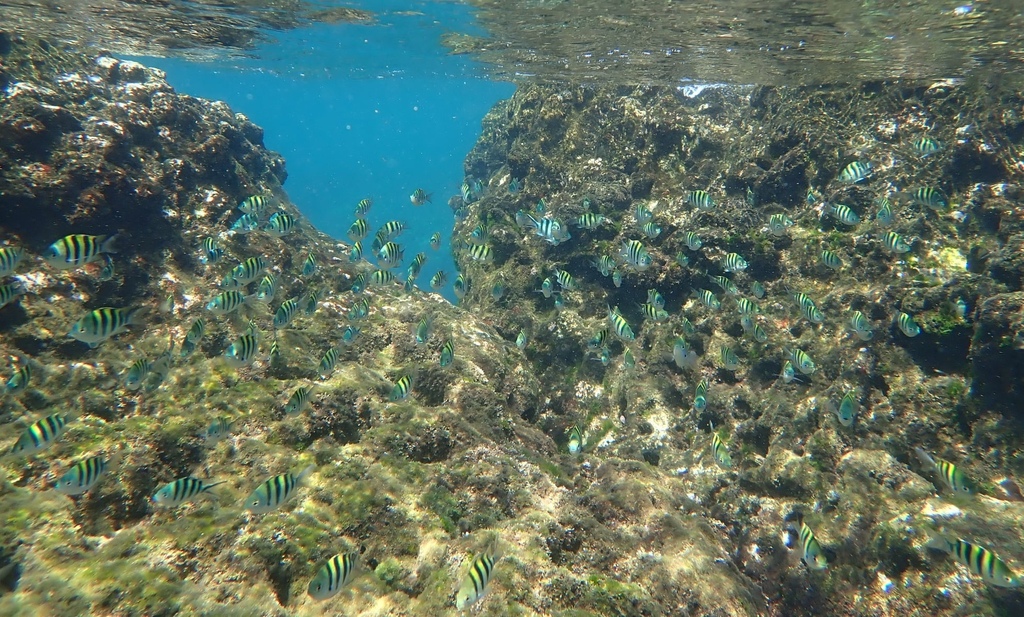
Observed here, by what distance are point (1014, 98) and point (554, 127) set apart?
35.7 ft

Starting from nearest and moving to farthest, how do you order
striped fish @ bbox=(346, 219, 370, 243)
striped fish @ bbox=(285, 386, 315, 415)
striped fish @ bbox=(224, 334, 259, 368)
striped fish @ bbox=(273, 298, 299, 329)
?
striped fish @ bbox=(224, 334, 259, 368), striped fish @ bbox=(285, 386, 315, 415), striped fish @ bbox=(273, 298, 299, 329), striped fish @ bbox=(346, 219, 370, 243)

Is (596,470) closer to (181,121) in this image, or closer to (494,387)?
(494,387)

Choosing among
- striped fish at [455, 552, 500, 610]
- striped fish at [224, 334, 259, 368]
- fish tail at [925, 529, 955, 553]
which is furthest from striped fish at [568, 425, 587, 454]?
striped fish at [224, 334, 259, 368]

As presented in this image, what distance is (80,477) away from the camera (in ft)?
11.4

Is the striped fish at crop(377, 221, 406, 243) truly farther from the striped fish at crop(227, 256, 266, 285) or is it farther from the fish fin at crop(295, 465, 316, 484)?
the fish fin at crop(295, 465, 316, 484)

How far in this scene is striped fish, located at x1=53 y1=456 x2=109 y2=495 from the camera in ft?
11.4

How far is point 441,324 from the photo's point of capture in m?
8.62

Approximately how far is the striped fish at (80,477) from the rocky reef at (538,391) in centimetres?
59

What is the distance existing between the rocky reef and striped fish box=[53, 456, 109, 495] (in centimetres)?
59

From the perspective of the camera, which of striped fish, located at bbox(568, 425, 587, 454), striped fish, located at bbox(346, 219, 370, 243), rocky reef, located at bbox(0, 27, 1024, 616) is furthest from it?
striped fish, located at bbox(346, 219, 370, 243)

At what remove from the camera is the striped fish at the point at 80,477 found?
11.4 ft

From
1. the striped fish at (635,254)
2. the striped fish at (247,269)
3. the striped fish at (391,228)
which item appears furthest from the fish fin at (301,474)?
the striped fish at (635,254)

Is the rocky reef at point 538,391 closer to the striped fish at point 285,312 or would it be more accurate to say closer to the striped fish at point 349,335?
the striped fish at point 349,335

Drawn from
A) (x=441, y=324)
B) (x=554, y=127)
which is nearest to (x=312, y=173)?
(x=554, y=127)
